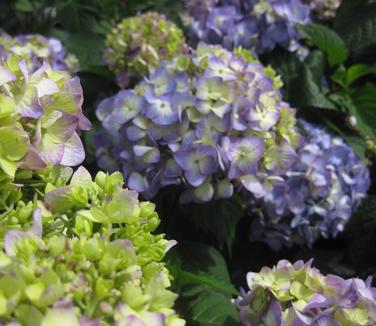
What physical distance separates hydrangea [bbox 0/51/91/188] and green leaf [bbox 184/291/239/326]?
0.49 meters

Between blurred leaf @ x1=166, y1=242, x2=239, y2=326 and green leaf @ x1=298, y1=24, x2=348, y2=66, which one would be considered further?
green leaf @ x1=298, y1=24, x2=348, y2=66

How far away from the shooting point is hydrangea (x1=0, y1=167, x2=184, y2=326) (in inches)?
25.8

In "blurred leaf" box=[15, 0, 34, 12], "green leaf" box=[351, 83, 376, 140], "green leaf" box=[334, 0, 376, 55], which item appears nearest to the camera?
"green leaf" box=[351, 83, 376, 140]

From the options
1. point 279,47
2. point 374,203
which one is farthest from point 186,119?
point 279,47

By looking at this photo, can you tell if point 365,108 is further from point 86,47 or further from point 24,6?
point 24,6

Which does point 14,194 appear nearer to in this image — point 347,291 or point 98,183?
point 98,183

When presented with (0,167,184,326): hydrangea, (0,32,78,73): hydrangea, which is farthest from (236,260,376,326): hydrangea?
(0,32,78,73): hydrangea

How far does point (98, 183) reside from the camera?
855mm

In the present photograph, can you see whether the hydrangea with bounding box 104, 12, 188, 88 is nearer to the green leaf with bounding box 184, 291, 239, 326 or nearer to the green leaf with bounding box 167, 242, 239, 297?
the green leaf with bounding box 167, 242, 239, 297

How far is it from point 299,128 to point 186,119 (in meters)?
0.46

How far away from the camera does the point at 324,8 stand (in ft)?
7.80

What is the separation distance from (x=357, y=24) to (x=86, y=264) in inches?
61.2

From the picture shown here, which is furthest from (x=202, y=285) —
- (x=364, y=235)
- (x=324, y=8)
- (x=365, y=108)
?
(x=324, y=8)

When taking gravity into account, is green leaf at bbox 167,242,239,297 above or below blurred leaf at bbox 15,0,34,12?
above
